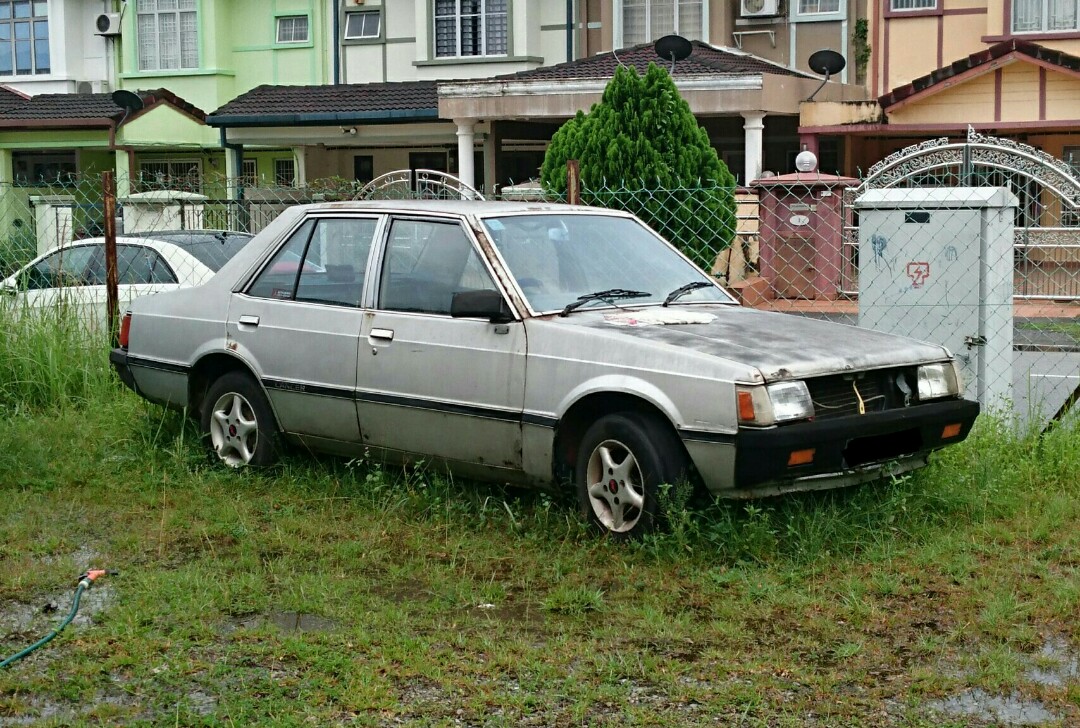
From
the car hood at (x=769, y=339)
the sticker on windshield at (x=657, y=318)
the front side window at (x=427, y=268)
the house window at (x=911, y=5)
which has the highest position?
the house window at (x=911, y=5)

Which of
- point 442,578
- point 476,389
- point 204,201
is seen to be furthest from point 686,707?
point 204,201

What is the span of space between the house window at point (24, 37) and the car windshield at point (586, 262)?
30647 millimetres

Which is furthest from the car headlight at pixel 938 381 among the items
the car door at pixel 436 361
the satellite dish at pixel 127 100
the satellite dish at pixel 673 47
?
the satellite dish at pixel 127 100

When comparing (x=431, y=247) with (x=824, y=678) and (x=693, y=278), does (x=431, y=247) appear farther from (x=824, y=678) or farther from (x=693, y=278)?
(x=824, y=678)

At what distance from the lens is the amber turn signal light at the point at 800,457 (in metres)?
6.35

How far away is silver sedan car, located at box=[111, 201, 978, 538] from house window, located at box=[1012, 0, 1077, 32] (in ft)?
A: 64.9

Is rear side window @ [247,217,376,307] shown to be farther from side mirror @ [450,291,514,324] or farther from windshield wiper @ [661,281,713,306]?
windshield wiper @ [661,281,713,306]

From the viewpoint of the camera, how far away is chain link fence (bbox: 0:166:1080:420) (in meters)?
8.84

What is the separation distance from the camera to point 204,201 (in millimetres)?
18766

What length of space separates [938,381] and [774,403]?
1198 mm

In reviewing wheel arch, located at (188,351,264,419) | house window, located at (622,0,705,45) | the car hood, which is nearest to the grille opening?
the car hood

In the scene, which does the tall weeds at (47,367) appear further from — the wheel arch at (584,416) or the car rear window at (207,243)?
the wheel arch at (584,416)

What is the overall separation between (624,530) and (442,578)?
88 centimetres

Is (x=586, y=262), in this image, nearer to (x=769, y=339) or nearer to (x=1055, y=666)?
(x=769, y=339)
